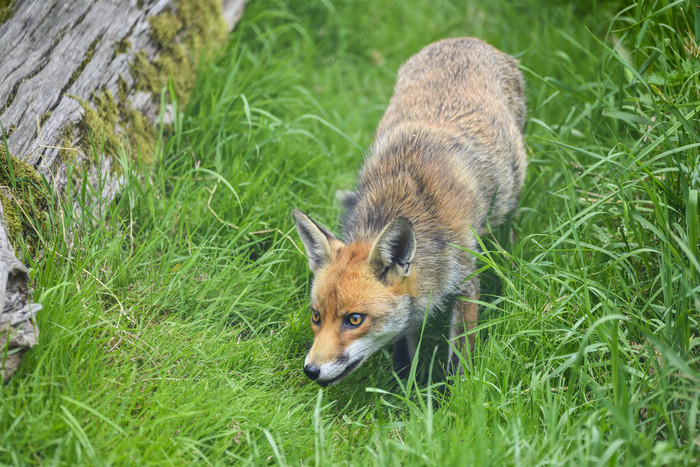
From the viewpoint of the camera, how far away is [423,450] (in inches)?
114

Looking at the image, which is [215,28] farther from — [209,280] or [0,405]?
[0,405]

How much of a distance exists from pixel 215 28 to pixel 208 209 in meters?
2.36

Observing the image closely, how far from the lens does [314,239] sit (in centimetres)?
384

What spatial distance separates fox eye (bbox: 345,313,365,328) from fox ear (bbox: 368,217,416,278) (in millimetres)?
298

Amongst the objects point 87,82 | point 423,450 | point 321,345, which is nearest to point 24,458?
point 321,345

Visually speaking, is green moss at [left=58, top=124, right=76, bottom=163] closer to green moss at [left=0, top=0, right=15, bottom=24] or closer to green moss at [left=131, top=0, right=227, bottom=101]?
green moss at [left=0, top=0, right=15, bottom=24]

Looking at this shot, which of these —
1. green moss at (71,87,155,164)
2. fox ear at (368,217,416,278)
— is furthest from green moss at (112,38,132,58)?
fox ear at (368,217,416,278)

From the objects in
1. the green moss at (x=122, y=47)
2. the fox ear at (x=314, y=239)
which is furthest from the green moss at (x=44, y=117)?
the fox ear at (x=314, y=239)

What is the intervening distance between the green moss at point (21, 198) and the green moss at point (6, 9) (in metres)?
1.00

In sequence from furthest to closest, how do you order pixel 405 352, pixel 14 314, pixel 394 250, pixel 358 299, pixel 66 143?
pixel 405 352
pixel 66 143
pixel 394 250
pixel 358 299
pixel 14 314

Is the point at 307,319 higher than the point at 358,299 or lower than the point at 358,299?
lower

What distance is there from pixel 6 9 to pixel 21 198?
1386mm

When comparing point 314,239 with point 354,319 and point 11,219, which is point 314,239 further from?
point 11,219

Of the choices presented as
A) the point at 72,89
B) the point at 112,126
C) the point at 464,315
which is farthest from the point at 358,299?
the point at 72,89
